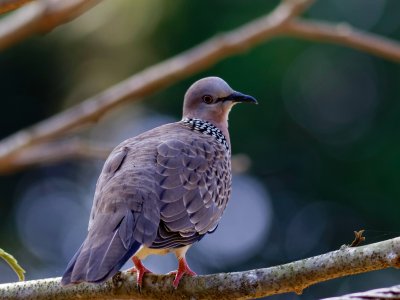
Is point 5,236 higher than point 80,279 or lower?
higher

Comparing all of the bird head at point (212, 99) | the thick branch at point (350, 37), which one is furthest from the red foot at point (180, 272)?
the thick branch at point (350, 37)

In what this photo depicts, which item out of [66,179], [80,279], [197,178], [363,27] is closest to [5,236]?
[66,179]

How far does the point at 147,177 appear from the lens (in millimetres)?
4410

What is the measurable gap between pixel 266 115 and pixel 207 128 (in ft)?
28.0

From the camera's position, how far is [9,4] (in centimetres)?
389

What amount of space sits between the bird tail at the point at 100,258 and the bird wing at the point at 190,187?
0.72 ft

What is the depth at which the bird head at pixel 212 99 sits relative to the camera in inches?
216

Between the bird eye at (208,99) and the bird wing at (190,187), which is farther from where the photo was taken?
the bird eye at (208,99)

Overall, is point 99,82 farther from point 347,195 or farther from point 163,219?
point 163,219

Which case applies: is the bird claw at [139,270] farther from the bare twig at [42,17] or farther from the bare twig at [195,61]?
the bare twig at [195,61]

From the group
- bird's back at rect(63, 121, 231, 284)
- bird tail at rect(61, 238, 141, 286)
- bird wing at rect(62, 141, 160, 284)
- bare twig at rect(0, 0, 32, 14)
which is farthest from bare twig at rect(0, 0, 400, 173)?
bird tail at rect(61, 238, 141, 286)

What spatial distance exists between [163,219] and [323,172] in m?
9.98

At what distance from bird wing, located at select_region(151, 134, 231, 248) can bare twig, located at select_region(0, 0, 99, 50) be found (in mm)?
1478

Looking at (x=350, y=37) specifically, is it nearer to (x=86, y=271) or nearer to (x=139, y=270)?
(x=139, y=270)
